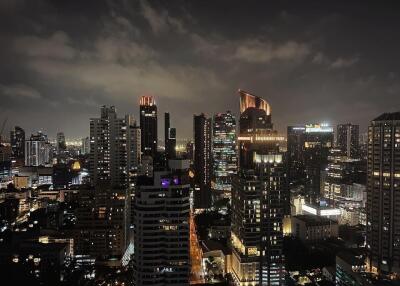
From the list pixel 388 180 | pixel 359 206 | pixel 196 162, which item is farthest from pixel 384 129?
pixel 196 162

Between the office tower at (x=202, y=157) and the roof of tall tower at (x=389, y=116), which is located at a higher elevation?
the roof of tall tower at (x=389, y=116)

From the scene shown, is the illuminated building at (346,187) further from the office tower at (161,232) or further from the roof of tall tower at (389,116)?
the office tower at (161,232)

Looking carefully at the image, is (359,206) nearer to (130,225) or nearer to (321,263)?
(321,263)

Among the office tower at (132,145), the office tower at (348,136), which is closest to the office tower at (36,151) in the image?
the office tower at (132,145)

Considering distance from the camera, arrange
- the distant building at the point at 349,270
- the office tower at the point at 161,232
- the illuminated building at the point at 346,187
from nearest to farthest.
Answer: the office tower at the point at 161,232
the distant building at the point at 349,270
the illuminated building at the point at 346,187

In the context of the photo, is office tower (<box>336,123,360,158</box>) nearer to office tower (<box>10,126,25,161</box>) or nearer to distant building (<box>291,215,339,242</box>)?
distant building (<box>291,215,339,242</box>)

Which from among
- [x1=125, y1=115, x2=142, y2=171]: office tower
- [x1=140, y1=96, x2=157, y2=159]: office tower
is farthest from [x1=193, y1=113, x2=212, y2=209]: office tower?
[x1=125, y1=115, x2=142, y2=171]: office tower
